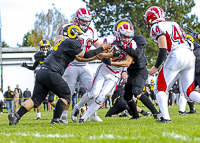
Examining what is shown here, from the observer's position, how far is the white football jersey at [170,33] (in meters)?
5.95

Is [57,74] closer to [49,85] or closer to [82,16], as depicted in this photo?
[49,85]

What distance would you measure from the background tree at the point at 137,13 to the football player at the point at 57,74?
2764 centimetres

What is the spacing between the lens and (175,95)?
76.9 ft

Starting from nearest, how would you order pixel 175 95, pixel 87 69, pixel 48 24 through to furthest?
pixel 87 69
pixel 175 95
pixel 48 24

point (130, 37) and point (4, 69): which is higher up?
point (130, 37)

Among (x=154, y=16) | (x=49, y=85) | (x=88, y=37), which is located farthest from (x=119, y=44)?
(x=49, y=85)

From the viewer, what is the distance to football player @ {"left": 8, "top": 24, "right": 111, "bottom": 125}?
251 inches

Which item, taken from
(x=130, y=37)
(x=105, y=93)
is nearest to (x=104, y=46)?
Answer: (x=130, y=37)

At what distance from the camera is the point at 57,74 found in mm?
6438

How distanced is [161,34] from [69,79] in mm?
2553

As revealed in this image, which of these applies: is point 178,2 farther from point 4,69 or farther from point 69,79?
point 69,79

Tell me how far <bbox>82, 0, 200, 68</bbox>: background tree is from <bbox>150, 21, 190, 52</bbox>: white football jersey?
27903 mm

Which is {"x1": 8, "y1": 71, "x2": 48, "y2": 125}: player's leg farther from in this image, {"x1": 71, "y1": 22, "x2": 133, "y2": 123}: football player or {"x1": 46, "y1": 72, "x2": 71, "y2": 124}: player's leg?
{"x1": 71, "y1": 22, "x2": 133, "y2": 123}: football player

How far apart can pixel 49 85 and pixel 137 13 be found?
1123 inches
